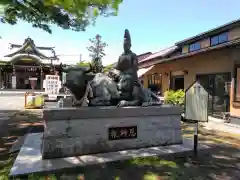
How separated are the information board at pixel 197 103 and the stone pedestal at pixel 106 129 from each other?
1.55 feet

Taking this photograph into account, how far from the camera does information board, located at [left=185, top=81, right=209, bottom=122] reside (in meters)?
4.55

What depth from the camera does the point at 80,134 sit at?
14.3 feet

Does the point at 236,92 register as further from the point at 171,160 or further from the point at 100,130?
the point at 100,130

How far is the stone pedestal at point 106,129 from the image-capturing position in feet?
13.7

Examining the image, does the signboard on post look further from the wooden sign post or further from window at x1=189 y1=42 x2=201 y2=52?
the wooden sign post

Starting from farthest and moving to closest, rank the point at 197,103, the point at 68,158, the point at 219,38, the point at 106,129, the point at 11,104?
the point at 11,104
the point at 219,38
the point at 197,103
the point at 106,129
the point at 68,158

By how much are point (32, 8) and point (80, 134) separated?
225 inches

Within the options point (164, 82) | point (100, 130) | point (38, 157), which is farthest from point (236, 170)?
point (164, 82)

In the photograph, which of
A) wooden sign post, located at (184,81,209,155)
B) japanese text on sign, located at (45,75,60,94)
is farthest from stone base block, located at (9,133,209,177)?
japanese text on sign, located at (45,75,60,94)

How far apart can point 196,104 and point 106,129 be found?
212 centimetres

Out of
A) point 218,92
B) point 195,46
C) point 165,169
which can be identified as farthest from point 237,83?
point 165,169

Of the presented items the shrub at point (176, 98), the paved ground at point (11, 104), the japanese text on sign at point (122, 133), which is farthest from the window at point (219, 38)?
the paved ground at point (11, 104)

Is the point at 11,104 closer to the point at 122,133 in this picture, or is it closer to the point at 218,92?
the point at 122,133

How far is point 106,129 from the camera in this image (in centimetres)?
458
